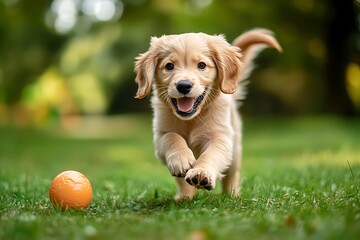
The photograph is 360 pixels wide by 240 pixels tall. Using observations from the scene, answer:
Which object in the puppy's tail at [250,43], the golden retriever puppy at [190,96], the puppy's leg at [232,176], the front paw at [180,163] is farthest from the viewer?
the puppy's tail at [250,43]

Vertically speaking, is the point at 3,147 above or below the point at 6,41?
below

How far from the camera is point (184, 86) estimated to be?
3830 millimetres

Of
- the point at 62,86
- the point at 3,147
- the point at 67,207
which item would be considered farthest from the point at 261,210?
the point at 62,86

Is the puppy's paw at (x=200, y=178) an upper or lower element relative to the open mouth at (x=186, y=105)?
lower

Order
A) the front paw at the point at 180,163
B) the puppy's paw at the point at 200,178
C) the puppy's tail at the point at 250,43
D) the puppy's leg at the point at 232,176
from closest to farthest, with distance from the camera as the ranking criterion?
the puppy's paw at the point at 200,178 < the front paw at the point at 180,163 < the puppy's leg at the point at 232,176 < the puppy's tail at the point at 250,43

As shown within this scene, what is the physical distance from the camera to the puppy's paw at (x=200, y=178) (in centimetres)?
355

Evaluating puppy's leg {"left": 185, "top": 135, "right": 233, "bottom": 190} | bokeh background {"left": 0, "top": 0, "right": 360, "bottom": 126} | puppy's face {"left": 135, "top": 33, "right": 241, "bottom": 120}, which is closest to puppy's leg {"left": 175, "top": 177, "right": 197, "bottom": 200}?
puppy's leg {"left": 185, "top": 135, "right": 233, "bottom": 190}

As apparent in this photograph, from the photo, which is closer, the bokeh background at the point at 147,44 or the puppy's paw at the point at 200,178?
the puppy's paw at the point at 200,178

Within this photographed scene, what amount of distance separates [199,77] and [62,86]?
24.0 meters

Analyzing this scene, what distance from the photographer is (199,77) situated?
4.01 m

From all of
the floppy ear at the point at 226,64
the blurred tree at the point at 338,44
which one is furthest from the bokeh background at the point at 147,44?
the floppy ear at the point at 226,64

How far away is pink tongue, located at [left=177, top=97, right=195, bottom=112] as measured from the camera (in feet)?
13.0

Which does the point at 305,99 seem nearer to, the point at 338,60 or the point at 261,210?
the point at 338,60

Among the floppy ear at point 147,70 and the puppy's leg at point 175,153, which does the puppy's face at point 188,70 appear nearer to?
the floppy ear at point 147,70
